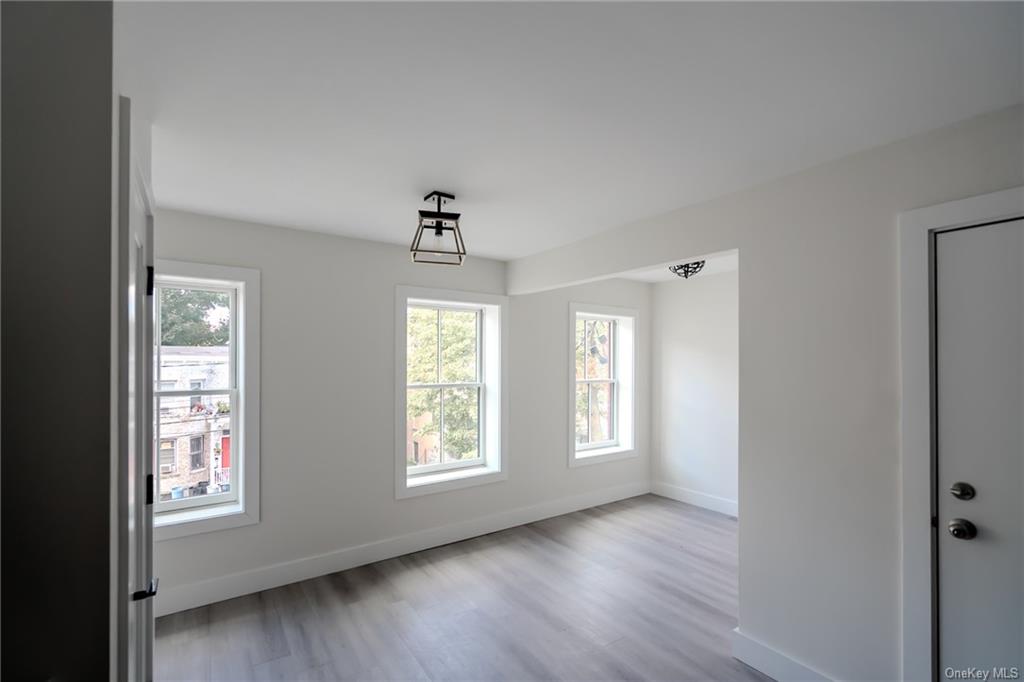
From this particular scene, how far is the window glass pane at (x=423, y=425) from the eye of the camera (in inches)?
165

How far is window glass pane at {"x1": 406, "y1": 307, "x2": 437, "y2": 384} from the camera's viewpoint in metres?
4.22

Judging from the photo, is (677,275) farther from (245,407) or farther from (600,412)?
(245,407)

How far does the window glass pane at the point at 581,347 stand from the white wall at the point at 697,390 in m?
0.93

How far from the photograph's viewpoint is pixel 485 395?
467 cm

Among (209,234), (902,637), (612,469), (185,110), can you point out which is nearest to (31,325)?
(185,110)

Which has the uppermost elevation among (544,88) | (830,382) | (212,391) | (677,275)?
(544,88)

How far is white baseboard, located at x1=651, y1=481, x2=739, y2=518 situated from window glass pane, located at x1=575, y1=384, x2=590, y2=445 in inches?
41.7

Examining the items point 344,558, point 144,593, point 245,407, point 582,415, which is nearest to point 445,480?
point 344,558

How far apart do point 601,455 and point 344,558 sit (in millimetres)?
2786

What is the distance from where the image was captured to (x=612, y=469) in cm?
541

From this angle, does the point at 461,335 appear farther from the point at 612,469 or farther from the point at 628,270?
the point at 612,469

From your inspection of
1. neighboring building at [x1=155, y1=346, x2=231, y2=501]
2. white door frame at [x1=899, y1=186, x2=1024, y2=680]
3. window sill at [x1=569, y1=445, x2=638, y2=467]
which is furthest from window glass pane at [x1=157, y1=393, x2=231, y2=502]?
white door frame at [x1=899, y1=186, x2=1024, y2=680]

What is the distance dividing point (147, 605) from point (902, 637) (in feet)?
9.48

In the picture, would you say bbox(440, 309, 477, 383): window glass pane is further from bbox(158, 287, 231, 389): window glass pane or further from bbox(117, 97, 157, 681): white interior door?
bbox(117, 97, 157, 681): white interior door
